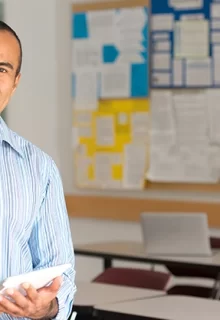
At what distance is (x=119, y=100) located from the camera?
596cm

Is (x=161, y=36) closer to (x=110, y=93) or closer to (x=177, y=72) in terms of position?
(x=177, y=72)

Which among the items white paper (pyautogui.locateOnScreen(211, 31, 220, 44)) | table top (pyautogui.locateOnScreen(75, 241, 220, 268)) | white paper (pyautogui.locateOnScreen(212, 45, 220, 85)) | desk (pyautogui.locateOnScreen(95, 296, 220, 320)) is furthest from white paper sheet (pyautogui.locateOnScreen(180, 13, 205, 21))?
desk (pyautogui.locateOnScreen(95, 296, 220, 320))

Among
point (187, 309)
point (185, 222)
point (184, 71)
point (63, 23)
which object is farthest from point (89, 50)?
point (187, 309)

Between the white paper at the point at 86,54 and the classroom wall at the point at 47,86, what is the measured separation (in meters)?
0.08

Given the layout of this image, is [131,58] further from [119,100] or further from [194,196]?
[194,196]

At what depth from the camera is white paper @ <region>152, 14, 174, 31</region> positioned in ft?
18.8

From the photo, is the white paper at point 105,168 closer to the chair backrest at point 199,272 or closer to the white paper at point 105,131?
the white paper at point 105,131

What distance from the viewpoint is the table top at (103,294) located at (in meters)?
3.30

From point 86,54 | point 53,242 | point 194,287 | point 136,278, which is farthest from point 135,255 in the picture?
point 53,242

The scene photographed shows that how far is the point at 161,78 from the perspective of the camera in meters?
5.77

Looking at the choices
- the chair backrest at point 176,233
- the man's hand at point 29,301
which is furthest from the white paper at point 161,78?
the man's hand at point 29,301

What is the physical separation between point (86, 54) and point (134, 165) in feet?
3.27

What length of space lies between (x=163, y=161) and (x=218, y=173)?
45cm

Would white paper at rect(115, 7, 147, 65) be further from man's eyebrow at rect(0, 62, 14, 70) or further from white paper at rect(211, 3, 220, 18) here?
man's eyebrow at rect(0, 62, 14, 70)
